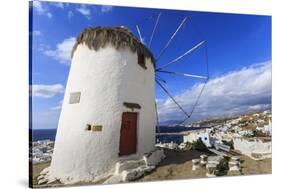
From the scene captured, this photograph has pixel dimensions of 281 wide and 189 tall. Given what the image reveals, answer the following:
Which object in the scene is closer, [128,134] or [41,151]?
[41,151]

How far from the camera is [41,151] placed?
265 inches

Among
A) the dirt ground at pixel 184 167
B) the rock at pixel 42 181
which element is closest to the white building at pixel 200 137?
the dirt ground at pixel 184 167

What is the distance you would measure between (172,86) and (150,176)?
1.59m

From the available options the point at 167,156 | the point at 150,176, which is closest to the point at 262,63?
the point at 167,156

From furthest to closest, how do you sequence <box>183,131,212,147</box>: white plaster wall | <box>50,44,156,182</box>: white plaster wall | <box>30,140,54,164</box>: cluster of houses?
<box>183,131,212,147</box>: white plaster wall, <box>50,44,156,182</box>: white plaster wall, <box>30,140,54,164</box>: cluster of houses

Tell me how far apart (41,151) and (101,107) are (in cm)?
114

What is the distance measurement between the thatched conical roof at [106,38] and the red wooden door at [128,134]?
3.75ft

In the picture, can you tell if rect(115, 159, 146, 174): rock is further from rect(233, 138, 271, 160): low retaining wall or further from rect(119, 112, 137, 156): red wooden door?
rect(233, 138, 271, 160): low retaining wall

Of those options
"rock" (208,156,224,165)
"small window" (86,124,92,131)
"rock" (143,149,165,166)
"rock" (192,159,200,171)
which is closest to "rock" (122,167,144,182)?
"rock" (143,149,165,166)

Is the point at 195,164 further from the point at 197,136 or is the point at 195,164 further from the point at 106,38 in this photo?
the point at 106,38

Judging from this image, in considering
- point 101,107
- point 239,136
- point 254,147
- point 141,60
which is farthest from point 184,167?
point 141,60

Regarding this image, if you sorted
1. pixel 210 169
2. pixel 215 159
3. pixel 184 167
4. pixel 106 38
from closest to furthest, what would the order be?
1. pixel 106 38
2. pixel 184 167
3. pixel 210 169
4. pixel 215 159

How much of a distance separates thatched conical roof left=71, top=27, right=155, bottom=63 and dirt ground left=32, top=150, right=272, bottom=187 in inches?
80.4

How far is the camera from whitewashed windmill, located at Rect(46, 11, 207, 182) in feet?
22.5
